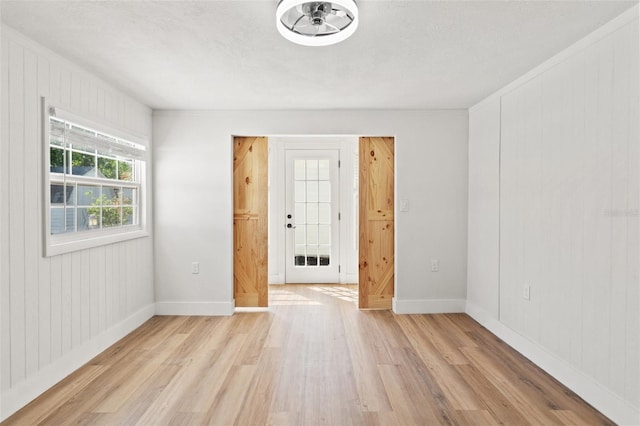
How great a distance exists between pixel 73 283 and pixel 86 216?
1.89ft

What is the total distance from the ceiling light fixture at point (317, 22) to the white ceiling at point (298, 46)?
91 millimetres

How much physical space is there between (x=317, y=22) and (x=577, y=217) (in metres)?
2.09

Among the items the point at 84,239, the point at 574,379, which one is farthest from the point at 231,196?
the point at 574,379

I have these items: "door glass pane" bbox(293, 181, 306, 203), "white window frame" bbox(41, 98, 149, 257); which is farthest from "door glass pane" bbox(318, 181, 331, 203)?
"white window frame" bbox(41, 98, 149, 257)

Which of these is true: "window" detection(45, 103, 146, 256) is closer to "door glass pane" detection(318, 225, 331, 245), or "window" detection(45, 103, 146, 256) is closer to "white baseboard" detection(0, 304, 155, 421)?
"white baseboard" detection(0, 304, 155, 421)

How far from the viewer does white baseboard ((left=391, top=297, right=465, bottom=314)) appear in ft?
14.0

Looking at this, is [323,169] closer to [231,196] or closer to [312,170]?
[312,170]

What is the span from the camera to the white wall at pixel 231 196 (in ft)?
13.8

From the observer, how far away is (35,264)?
2418mm

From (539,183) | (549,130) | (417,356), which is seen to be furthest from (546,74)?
(417,356)

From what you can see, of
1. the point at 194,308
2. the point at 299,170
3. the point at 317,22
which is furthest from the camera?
the point at 299,170

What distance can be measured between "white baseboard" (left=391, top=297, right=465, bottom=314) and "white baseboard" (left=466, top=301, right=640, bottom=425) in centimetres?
64

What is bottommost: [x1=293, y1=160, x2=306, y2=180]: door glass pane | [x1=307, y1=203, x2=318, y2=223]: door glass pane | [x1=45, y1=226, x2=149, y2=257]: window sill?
[x1=45, y1=226, x2=149, y2=257]: window sill

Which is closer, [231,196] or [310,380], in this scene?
[310,380]
